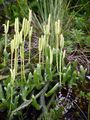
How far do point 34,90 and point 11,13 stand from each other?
128cm

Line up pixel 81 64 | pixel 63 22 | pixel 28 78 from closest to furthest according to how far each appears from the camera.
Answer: pixel 28 78 < pixel 81 64 < pixel 63 22

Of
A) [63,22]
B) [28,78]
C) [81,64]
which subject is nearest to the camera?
[28,78]

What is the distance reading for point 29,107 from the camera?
7.02 feet

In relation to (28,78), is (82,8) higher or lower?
higher

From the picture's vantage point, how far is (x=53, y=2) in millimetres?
3258

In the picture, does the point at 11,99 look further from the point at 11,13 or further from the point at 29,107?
the point at 11,13

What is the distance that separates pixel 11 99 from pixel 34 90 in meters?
0.21

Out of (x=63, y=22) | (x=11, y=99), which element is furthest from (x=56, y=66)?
(x=63, y=22)

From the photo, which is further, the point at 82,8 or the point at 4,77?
the point at 82,8

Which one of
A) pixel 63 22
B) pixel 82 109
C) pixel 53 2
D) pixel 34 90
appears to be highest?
pixel 53 2

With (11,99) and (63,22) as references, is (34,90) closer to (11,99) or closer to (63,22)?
(11,99)

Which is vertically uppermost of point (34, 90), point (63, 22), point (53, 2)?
point (53, 2)

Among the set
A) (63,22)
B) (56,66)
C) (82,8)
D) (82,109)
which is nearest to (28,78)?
(56,66)

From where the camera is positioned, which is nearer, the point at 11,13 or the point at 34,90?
the point at 34,90
